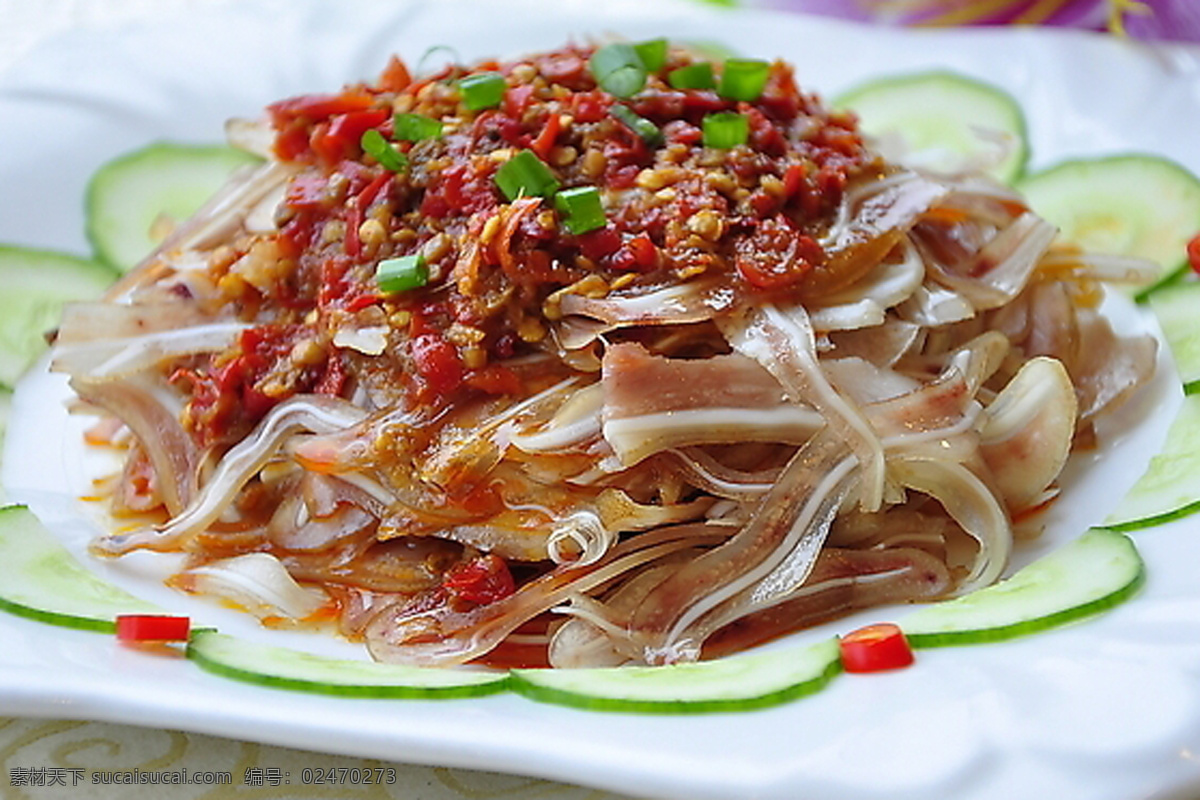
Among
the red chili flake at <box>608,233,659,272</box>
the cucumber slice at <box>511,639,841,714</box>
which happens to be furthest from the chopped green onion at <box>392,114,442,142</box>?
the cucumber slice at <box>511,639,841,714</box>

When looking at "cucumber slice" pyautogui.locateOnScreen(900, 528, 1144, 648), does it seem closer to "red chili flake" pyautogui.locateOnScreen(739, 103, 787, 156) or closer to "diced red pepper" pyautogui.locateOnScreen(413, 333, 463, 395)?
"diced red pepper" pyautogui.locateOnScreen(413, 333, 463, 395)

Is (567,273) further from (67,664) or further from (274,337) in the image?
(67,664)

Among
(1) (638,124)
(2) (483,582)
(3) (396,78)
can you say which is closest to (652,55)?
(1) (638,124)

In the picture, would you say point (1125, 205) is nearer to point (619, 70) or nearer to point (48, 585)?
point (619, 70)

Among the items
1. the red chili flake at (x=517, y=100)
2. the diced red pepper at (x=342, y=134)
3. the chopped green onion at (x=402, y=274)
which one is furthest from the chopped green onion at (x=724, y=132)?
the diced red pepper at (x=342, y=134)

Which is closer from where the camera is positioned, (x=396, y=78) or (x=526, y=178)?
(x=526, y=178)

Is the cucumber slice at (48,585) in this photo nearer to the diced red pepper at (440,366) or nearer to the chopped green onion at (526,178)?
the diced red pepper at (440,366)
